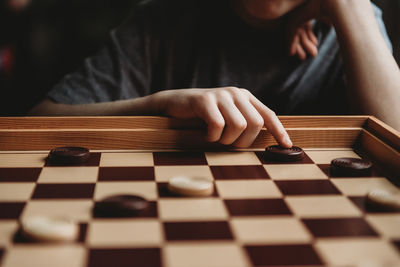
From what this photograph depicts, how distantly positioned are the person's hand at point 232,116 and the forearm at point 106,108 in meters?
0.21

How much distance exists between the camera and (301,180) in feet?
3.18

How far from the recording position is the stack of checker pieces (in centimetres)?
66

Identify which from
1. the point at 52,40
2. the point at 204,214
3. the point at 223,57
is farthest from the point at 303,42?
the point at 52,40

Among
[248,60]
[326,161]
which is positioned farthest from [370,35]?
[326,161]

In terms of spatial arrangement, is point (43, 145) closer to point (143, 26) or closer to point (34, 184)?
point (34, 184)

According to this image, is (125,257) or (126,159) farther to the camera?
(126,159)

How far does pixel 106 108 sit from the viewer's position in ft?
4.95

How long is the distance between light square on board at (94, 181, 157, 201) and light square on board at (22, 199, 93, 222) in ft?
0.13

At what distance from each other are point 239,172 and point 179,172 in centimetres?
13

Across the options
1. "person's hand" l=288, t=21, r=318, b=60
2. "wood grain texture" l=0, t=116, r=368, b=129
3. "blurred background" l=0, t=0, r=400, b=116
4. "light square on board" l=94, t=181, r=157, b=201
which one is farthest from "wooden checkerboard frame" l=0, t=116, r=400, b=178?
"blurred background" l=0, t=0, r=400, b=116

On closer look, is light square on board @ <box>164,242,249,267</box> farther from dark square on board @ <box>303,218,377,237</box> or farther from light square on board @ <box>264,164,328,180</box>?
light square on board @ <box>264,164,328,180</box>

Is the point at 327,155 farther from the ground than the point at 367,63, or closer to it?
closer to it

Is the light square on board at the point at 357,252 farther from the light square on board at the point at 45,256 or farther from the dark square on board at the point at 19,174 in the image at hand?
the dark square on board at the point at 19,174

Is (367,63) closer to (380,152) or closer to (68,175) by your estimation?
(380,152)
